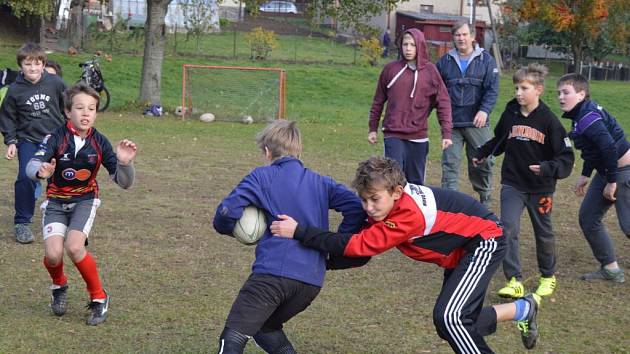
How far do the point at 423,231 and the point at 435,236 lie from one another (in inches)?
4.1

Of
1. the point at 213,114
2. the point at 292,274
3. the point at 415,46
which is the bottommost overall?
the point at 213,114

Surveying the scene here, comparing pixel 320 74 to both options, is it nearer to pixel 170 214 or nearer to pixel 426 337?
pixel 170 214

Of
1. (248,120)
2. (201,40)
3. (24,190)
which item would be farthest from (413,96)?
(201,40)

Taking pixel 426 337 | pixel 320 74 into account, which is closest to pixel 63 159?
pixel 426 337

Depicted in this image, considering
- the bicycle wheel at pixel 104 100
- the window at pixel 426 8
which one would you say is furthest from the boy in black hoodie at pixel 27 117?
the window at pixel 426 8

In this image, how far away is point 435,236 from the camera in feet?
16.4

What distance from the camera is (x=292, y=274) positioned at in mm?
4773

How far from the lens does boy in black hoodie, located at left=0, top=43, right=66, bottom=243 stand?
8562 mm

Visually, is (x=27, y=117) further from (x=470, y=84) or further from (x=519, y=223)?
(x=519, y=223)

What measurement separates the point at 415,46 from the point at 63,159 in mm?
3937

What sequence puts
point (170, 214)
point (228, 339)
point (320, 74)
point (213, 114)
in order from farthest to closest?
1. point (320, 74)
2. point (213, 114)
3. point (170, 214)
4. point (228, 339)

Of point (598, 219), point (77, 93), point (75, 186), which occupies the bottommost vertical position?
point (598, 219)

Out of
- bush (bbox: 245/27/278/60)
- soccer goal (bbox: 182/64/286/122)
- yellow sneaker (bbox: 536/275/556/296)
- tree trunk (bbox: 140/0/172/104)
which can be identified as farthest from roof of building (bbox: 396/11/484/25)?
yellow sneaker (bbox: 536/275/556/296)

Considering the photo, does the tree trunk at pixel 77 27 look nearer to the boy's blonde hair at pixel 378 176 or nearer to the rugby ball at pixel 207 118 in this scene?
the rugby ball at pixel 207 118
